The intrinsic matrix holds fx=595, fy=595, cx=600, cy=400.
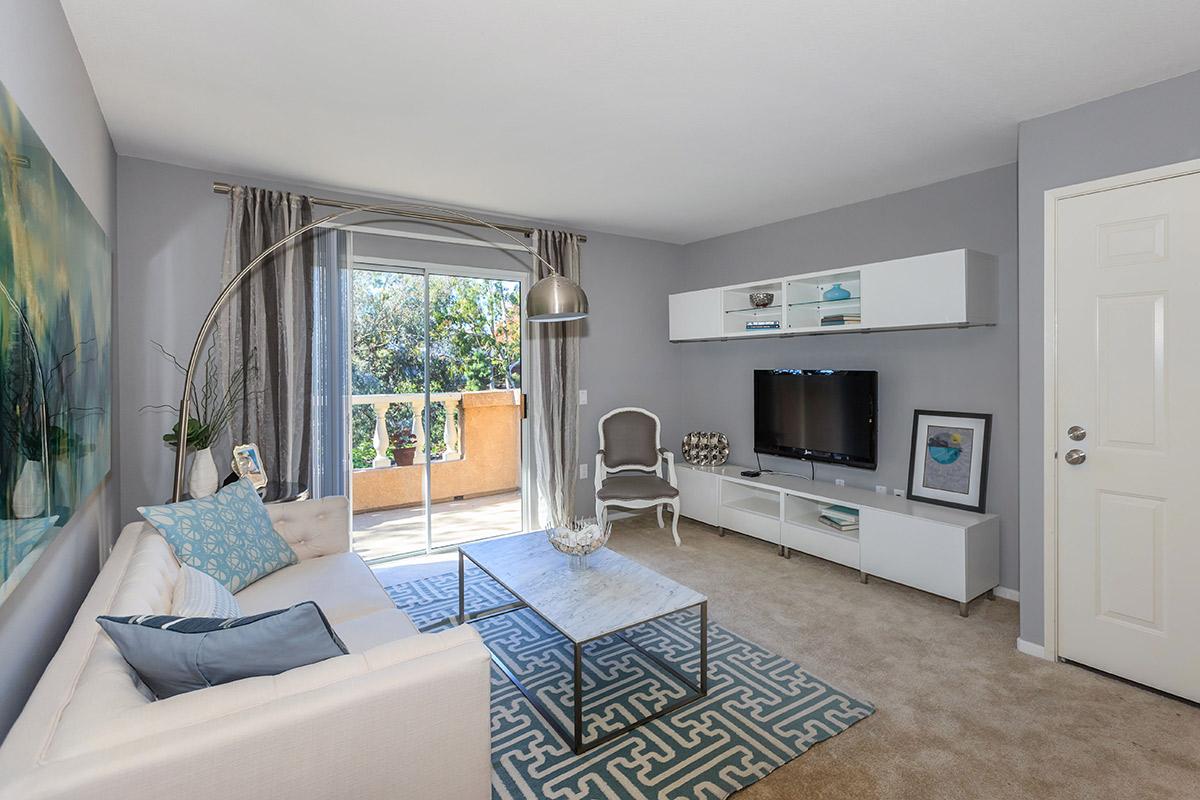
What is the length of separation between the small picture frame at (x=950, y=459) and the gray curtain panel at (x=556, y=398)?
2494 mm

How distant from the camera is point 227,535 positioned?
2.45 meters

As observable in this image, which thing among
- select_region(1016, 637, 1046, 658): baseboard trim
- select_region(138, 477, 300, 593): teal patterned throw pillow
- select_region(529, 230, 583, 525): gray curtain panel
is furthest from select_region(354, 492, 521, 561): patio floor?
select_region(1016, 637, 1046, 658): baseboard trim

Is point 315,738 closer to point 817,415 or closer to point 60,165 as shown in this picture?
point 60,165

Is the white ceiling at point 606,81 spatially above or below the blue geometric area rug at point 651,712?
above

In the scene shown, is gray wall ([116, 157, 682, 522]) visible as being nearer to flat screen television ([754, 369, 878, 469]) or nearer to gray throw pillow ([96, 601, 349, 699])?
gray throw pillow ([96, 601, 349, 699])

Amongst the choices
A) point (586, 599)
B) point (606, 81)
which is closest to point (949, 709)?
point (586, 599)

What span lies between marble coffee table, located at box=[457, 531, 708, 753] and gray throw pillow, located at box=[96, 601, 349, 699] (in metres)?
1.05

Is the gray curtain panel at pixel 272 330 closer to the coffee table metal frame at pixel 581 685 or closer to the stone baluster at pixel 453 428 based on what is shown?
the stone baluster at pixel 453 428

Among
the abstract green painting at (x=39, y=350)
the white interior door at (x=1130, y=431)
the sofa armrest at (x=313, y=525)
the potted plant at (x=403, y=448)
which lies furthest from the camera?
the potted plant at (x=403, y=448)

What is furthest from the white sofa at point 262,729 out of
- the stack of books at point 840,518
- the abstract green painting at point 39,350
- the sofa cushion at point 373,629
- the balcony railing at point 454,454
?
the stack of books at point 840,518

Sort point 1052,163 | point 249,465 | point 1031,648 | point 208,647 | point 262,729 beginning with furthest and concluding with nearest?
point 249,465 < point 1031,648 < point 1052,163 < point 208,647 < point 262,729

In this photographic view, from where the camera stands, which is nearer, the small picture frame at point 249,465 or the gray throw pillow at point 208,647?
the gray throw pillow at point 208,647

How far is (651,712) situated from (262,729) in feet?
5.28

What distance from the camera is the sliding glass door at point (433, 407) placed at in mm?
4195
